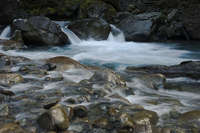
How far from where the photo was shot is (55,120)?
11.2 feet

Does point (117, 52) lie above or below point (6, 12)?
below

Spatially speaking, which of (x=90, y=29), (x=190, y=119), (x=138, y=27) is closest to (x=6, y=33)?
(x=90, y=29)

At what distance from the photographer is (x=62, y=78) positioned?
19.7 feet

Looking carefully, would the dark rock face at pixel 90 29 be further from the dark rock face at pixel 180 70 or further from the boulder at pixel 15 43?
the dark rock face at pixel 180 70

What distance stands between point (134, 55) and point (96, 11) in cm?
773

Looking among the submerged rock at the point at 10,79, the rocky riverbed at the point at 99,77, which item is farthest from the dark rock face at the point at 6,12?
the submerged rock at the point at 10,79

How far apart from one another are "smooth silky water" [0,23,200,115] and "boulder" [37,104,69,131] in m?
1.60

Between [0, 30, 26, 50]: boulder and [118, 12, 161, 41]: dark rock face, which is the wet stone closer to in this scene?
[0, 30, 26, 50]: boulder

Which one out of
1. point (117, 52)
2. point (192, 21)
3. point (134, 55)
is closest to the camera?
point (134, 55)

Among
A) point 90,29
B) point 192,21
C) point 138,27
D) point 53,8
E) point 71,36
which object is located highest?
point 53,8

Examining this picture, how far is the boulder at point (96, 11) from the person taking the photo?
57.4 ft

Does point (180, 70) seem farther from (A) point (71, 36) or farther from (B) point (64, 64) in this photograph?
(A) point (71, 36)

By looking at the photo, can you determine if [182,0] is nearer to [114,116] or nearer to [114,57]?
[114,57]

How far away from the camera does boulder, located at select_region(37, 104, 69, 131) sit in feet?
11.2
